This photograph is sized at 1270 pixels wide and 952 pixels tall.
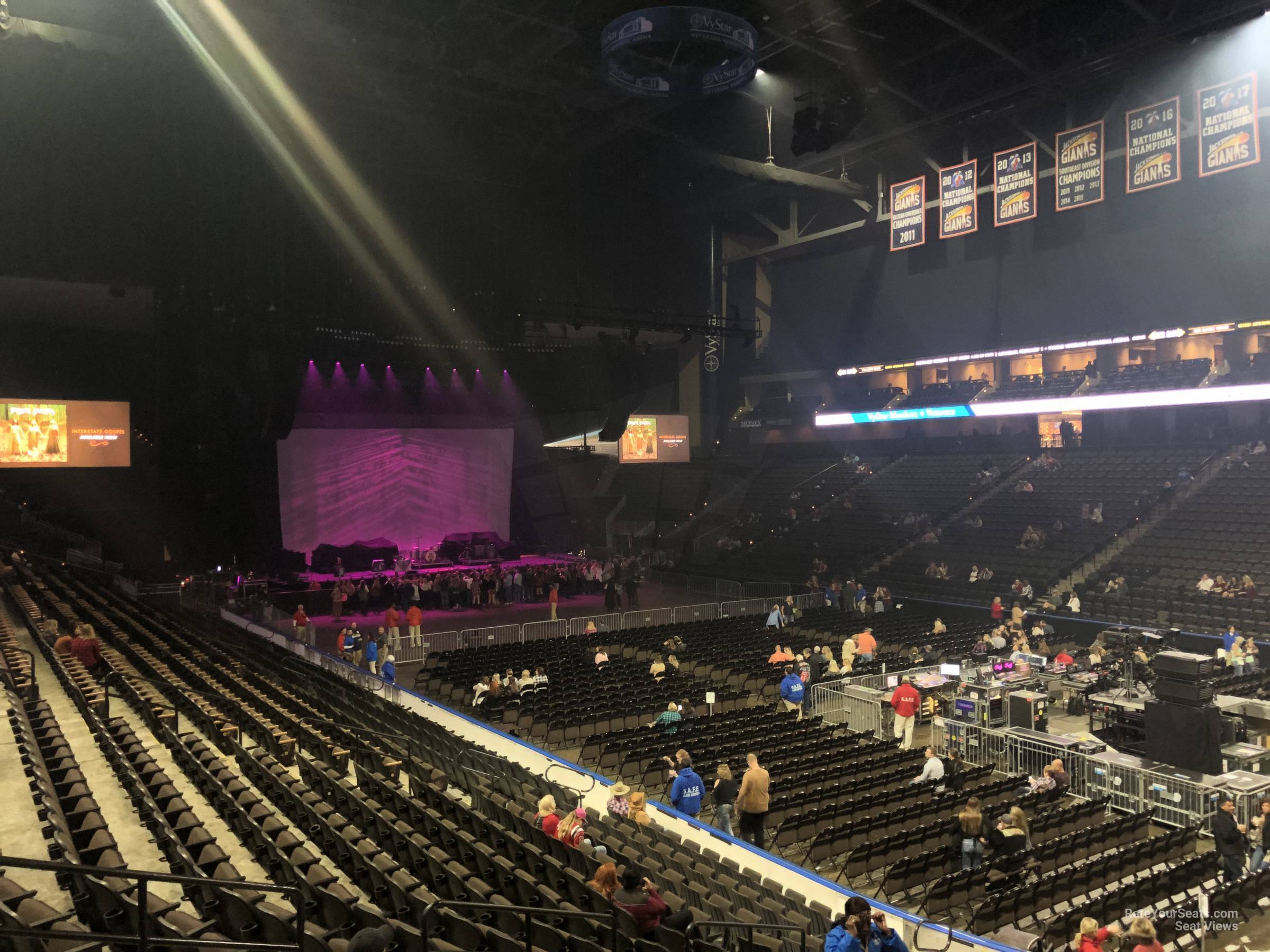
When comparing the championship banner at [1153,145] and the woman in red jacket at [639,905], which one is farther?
the championship banner at [1153,145]

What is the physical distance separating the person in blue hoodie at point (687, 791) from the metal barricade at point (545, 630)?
1128 centimetres

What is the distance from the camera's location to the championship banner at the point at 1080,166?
80.6 ft

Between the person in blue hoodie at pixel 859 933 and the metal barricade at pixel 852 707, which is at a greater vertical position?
the person in blue hoodie at pixel 859 933

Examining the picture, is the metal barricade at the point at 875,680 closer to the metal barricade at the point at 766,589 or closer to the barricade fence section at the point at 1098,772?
the barricade fence section at the point at 1098,772

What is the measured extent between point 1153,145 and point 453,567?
25795 millimetres

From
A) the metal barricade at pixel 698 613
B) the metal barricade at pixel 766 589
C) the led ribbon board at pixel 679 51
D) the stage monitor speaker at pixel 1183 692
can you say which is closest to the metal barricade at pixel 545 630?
the metal barricade at pixel 698 613

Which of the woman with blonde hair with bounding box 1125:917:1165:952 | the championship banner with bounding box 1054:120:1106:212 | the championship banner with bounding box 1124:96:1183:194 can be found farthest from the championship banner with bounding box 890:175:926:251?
the woman with blonde hair with bounding box 1125:917:1165:952

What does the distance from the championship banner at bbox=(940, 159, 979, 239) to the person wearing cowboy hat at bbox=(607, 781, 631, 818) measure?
2299cm

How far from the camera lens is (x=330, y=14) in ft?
72.0

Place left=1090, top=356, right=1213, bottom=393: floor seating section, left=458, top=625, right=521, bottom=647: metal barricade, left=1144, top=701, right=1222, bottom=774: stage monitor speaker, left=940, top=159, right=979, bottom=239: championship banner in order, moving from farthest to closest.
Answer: left=940, top=159, right=979, bottom=239: championship banner, left=1090, top=356, right=1213, bottom=393: floor seating section, left=458, top=625, right=521, bottom=647: metal barricade, left=1144, top=701, right=1222, bottom=774: stage monitor speaker

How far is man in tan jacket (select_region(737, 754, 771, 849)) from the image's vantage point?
10039 mm

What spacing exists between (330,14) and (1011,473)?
25718mm

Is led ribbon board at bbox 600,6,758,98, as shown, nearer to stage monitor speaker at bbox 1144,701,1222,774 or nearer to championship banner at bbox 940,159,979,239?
championship banner at bbox 940,159,979,239

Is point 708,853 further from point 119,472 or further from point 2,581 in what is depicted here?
point 119,472
